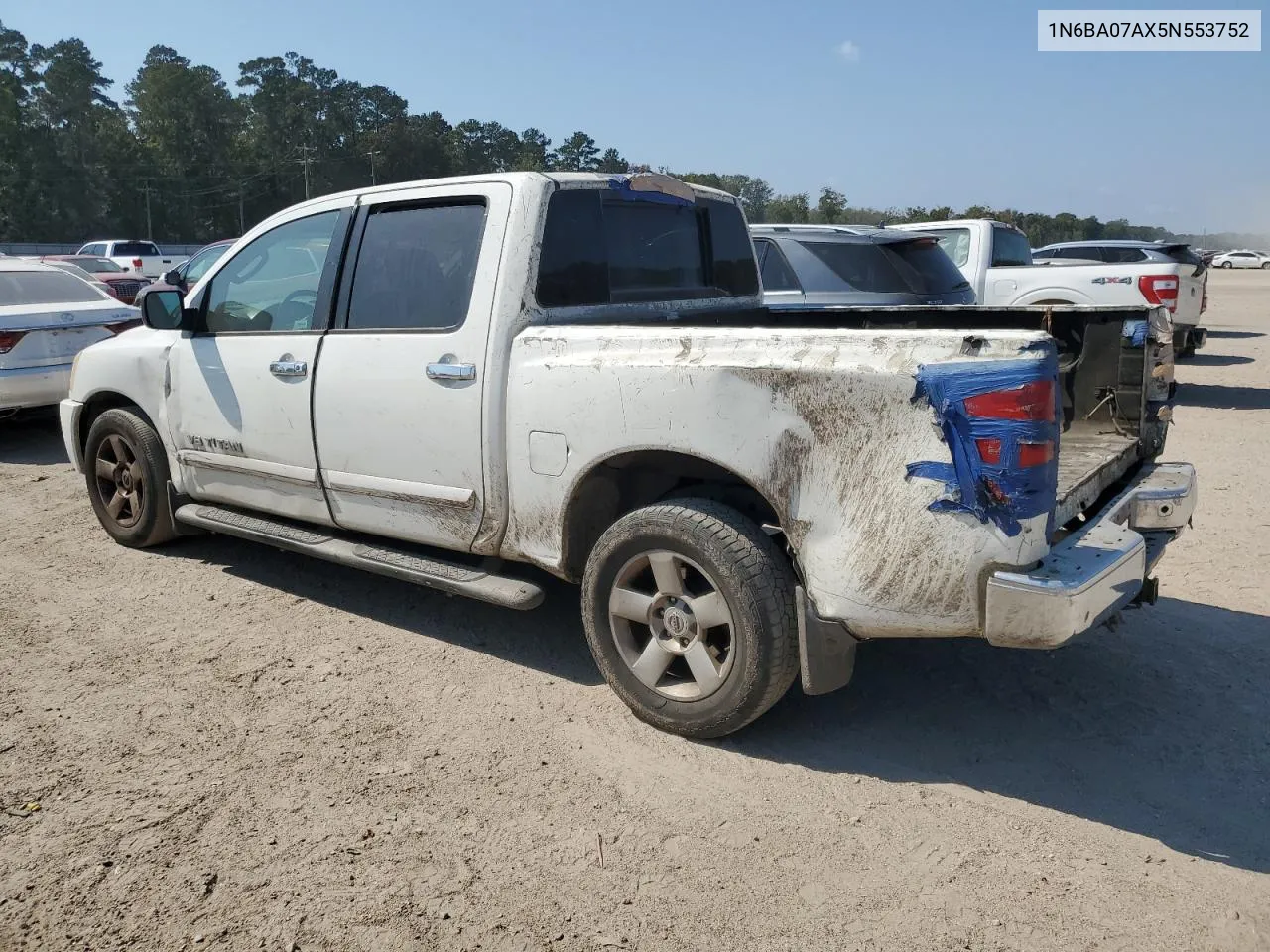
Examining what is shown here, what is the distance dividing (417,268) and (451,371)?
1.92ft

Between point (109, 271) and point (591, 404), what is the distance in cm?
2478

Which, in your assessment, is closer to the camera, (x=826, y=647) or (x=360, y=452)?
(x=826, y=647)

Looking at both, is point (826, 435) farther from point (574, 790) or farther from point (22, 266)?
point (22, 266)

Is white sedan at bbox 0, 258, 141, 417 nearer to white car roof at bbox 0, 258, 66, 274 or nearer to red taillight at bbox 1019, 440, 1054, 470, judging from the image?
white car roof at bbox 0, 258, 66, 274

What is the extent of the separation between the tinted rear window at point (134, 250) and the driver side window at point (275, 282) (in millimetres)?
31020

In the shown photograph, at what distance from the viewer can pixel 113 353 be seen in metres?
5.64

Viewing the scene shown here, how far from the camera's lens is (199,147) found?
291 ft

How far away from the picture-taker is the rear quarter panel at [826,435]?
2863 millimetres

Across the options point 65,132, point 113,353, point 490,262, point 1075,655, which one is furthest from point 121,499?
point 65,132

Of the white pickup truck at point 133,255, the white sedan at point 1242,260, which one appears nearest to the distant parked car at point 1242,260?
the white sedan at point 1242,260

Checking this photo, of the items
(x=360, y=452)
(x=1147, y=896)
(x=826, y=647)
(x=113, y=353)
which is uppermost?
(x=113, y=353)

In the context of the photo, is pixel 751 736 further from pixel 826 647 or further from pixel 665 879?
pixel 665 879

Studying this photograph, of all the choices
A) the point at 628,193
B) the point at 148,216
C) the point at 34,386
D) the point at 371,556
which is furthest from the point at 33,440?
the point at 148,216

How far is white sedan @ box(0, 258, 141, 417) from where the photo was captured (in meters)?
8.61
